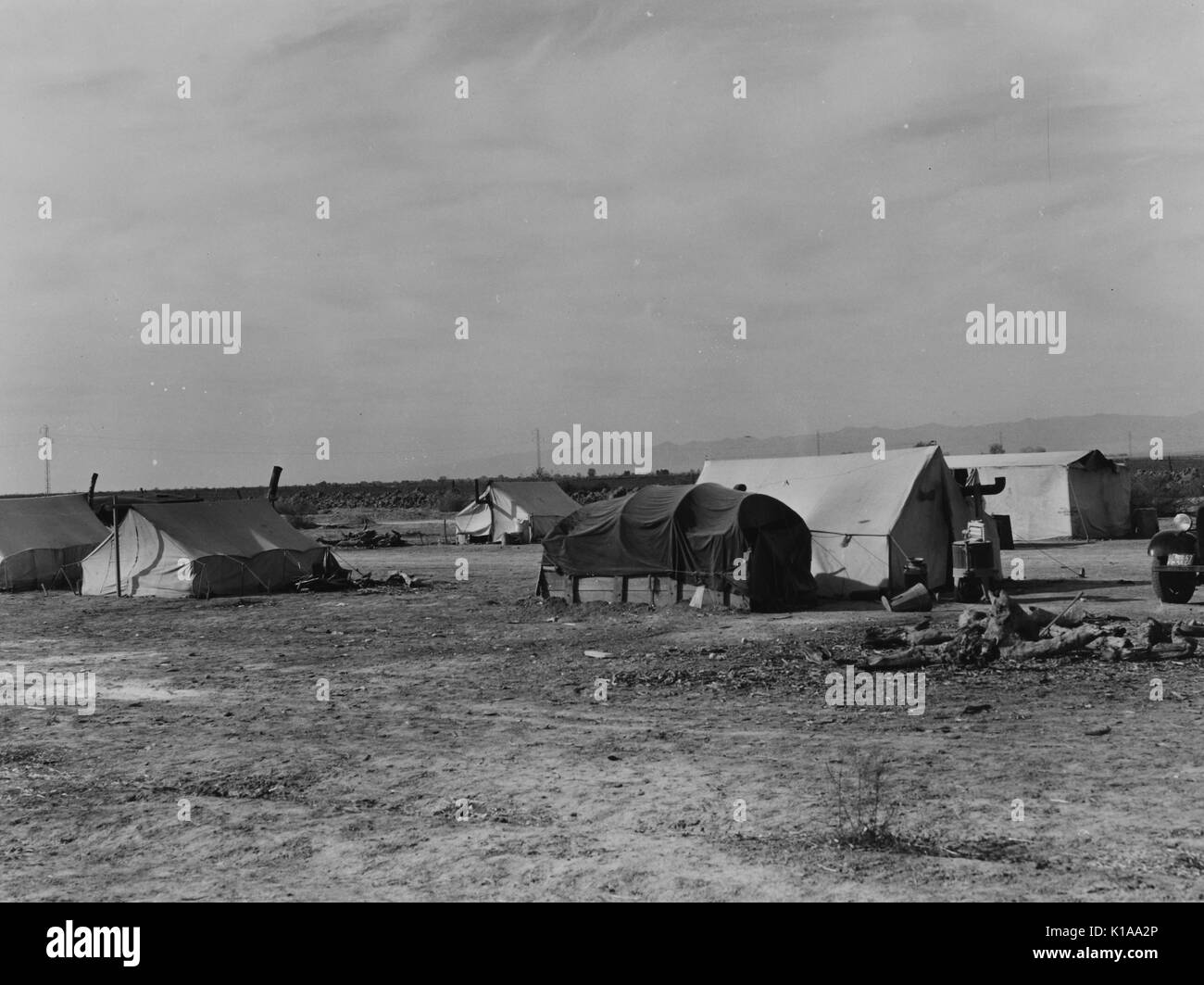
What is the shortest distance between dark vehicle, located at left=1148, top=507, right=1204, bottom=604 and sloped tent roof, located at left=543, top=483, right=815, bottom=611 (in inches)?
236

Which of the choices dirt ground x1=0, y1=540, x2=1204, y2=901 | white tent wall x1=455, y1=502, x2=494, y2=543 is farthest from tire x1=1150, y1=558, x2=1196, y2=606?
white tent wall x1=455, y1=502, x2=494, y2=543

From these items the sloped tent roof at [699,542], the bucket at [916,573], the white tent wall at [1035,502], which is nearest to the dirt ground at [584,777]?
the sloped tent roof at [699,542]

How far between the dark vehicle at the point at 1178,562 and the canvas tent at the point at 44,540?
25252 mm

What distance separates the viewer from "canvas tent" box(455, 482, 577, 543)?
156 ft

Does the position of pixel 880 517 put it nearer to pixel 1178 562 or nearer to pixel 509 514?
pixel 1178 562

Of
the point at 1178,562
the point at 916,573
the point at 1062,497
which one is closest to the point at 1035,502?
the point at 1062,497

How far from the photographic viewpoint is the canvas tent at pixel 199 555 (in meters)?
26.7

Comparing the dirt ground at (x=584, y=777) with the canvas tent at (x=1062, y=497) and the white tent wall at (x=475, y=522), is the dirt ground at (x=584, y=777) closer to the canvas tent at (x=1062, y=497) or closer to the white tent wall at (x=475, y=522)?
the canvas tent at (x=1062, y=497)

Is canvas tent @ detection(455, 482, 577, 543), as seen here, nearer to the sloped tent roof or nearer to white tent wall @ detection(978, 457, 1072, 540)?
white tent wall @ detection(978, 457, 1072, 540)

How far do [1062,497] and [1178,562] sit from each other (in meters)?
20.9

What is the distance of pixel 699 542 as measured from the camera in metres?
21.5

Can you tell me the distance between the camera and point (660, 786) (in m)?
9.02

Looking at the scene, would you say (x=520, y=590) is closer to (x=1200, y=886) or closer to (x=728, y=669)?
(x=728, y=669)

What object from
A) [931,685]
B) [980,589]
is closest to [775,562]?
[980,589]
